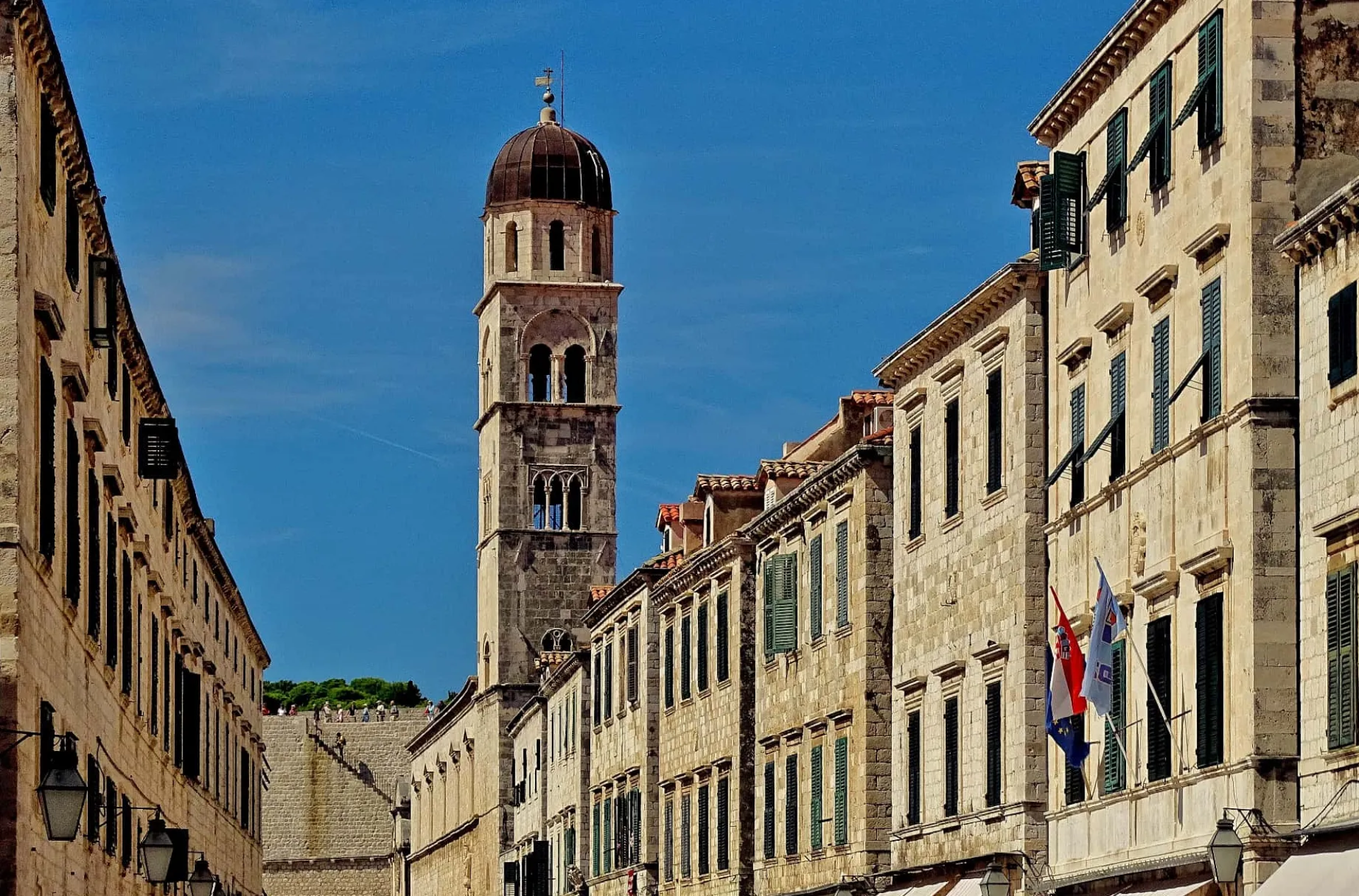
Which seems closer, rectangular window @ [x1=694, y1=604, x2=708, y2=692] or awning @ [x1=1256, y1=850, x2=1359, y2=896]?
awning @ [x1=1256, y1=850, x2=1359, y2=896]

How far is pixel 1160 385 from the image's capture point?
3072 centimetres

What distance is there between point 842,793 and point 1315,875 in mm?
18758

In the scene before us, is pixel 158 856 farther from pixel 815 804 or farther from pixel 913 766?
pixel 815 804

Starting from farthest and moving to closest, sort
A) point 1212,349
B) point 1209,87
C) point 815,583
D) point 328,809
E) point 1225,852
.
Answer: point 328,809
point 815,583
point 1209,87
point 1212,349
point 1225,852

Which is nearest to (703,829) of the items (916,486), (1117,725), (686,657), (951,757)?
(686,657)

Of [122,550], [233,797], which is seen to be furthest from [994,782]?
[233,797]

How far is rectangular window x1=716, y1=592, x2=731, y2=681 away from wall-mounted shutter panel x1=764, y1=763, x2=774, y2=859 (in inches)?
141

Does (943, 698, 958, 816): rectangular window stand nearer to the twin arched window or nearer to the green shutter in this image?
the green shutter

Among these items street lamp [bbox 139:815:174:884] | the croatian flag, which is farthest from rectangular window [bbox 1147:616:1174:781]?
street lamp [bbox 139:815:174:884]

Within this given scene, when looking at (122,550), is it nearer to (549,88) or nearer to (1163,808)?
(1163,808)

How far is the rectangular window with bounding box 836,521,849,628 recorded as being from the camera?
44.0 m

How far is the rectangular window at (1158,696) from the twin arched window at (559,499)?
2607 inches

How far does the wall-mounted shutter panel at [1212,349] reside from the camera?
28.8 meters

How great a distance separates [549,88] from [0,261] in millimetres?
74315
